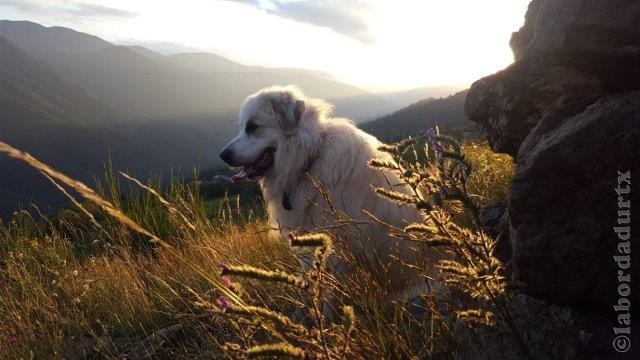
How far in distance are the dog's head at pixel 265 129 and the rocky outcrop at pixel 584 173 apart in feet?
10.9

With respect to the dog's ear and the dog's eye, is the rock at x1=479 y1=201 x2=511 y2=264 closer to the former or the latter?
the dog's ear

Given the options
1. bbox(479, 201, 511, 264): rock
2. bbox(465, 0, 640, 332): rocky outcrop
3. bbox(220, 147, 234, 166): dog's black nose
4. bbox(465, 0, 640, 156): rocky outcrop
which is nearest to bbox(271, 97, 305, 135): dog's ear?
bbox(220, 147, 234, 166): dog's black nose

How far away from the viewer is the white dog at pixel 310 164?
16.0 ft

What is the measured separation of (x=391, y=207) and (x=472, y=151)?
3.69m

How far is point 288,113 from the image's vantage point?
566 cm

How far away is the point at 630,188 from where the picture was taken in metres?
1.93

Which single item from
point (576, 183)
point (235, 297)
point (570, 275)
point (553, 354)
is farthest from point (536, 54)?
point (235, 297)

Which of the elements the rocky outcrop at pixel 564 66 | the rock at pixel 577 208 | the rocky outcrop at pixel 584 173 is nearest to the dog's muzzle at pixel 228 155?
the rocky outcrop at pixel 564 66

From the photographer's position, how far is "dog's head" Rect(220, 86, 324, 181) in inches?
223

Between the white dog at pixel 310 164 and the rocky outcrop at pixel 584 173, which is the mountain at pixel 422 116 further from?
the rocky outcrop at pixel 584 173

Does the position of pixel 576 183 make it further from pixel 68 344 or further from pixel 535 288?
pixel 68 344

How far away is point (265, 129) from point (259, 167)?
45 centimetres

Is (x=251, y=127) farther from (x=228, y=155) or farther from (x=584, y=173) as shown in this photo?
(x=584, y=173)

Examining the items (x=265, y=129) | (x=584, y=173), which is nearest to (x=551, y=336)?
(x=584, y=173)
